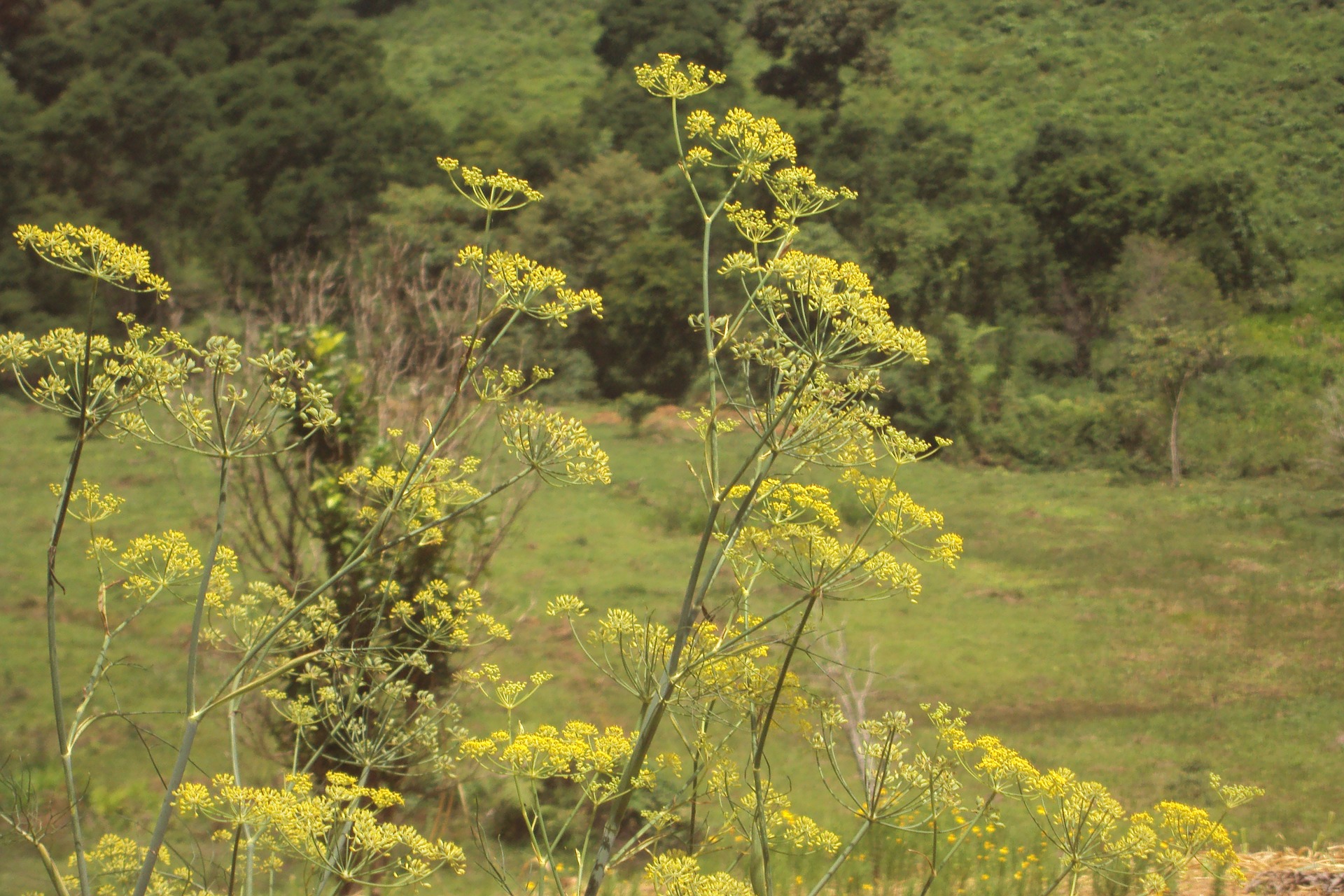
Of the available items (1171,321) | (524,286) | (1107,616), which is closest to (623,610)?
(524,286)

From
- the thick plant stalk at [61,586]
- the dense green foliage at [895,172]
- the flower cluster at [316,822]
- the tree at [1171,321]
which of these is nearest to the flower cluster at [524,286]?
the thick plant stalk at [61,586]

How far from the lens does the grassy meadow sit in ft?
33.3

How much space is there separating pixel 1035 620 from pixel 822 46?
31.8 metres

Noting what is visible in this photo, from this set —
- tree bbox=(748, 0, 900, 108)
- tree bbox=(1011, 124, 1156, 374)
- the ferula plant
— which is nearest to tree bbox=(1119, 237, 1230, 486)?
tree bbox=(1011, 124, 1156, 374)

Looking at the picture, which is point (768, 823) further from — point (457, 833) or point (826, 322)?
point (457, 833)

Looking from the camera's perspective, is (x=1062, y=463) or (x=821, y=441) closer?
(x=821, y=441)

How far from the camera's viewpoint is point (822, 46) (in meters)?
41.2

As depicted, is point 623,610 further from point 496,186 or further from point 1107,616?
point 1107,616

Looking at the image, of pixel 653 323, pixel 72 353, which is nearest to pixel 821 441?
pixel 72 353

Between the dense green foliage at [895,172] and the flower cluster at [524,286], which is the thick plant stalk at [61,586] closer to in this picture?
the flower cluster at [524,286]

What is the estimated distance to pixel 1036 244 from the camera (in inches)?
1236

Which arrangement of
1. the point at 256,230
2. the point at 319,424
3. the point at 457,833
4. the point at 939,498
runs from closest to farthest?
the point at 319,424 < the point at 457,833 < the point at 939,498 < the point at 256,230

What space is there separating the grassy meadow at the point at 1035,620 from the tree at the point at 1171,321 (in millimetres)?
2562

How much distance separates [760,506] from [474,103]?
4426 centimetres
